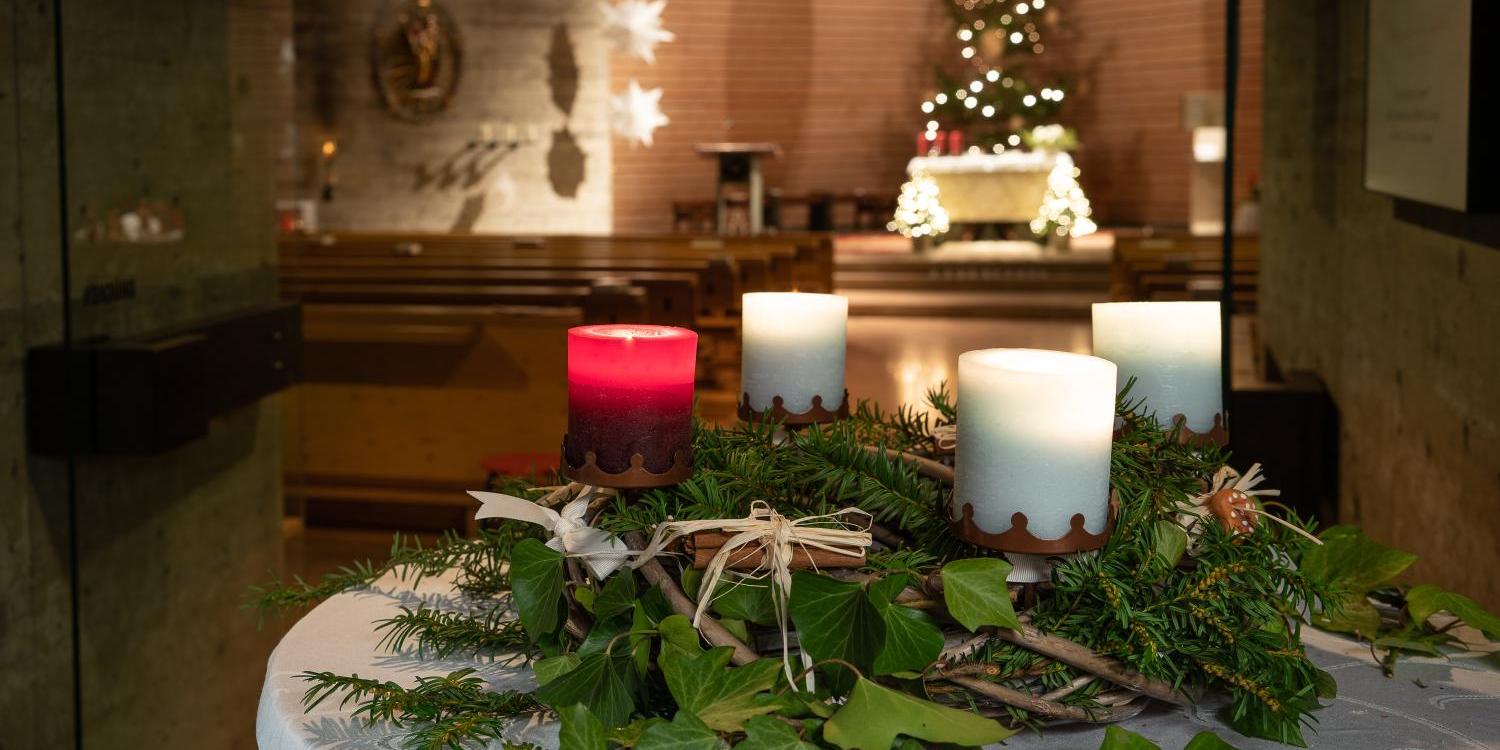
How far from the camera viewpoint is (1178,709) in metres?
0.97

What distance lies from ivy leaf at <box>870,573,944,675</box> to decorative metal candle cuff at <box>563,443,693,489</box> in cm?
20

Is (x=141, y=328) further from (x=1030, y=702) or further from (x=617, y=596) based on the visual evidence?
(x=1030, y=702)

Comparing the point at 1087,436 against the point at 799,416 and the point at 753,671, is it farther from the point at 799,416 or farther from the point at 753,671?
the point at 799,416

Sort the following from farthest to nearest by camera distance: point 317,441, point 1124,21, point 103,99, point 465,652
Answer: point 1124,21
point 317,441
point 103,99
point 465,652

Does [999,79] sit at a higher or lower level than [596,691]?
higher

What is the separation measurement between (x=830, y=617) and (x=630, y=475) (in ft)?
0.64

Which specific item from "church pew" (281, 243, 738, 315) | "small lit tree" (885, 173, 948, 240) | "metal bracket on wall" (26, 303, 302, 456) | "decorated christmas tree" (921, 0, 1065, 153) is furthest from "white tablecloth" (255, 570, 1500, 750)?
"decorated christmas tree" (921, 0, 1065, 153)

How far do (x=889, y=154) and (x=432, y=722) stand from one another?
514 inches

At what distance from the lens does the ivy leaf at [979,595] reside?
0.85 m

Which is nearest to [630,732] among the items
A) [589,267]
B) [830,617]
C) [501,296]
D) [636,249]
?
[830,617]

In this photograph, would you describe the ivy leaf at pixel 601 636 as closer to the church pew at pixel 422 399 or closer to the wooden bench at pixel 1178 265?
the church pew at pixel 422 399

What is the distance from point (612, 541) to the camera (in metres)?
0.95

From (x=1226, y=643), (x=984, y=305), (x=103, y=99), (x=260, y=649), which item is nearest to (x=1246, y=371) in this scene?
(x=260, y=649)

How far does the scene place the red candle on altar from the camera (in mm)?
984
